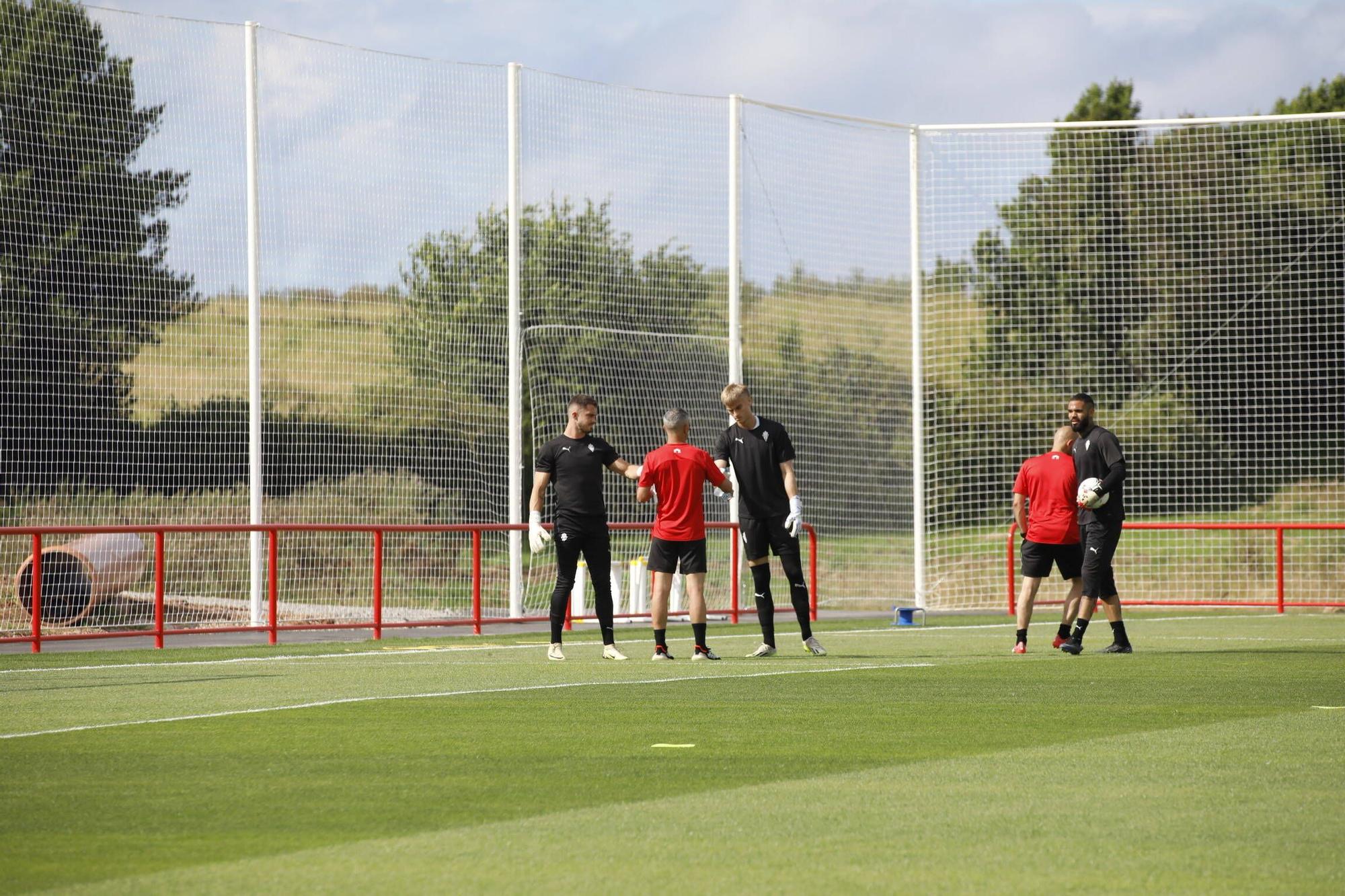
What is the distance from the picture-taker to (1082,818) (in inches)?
247

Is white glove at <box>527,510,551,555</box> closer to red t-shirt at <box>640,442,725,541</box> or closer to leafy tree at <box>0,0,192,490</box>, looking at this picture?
red t-shirt at <box>640,442,725,541</box>

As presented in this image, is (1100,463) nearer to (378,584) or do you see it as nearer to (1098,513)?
(1098,513)

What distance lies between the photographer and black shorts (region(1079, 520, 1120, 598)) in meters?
14.4

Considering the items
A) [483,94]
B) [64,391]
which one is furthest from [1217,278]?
[64,391]

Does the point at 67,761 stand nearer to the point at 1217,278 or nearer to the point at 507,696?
the point at 507,696

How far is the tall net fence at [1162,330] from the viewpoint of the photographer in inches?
981

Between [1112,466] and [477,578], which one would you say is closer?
[1112,466]

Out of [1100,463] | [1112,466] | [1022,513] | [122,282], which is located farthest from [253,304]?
[1112,466]

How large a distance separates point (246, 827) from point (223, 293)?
14.8 m

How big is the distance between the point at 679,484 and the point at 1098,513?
3552mm

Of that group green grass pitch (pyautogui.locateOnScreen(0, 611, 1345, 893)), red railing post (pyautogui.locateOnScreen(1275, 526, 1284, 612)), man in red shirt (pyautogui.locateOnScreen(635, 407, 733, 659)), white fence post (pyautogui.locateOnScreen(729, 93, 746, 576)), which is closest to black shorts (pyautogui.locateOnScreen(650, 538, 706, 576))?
man in red shirt (pyautogui.locateOnScreen(635, 407, 733, 659))

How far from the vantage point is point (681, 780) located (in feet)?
23.8

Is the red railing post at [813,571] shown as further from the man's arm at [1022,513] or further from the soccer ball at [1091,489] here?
the soccer ball at [1091,489]

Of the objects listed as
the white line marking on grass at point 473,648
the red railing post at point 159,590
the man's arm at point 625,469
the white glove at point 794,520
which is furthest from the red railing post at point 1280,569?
the red railing post at point 159,590
